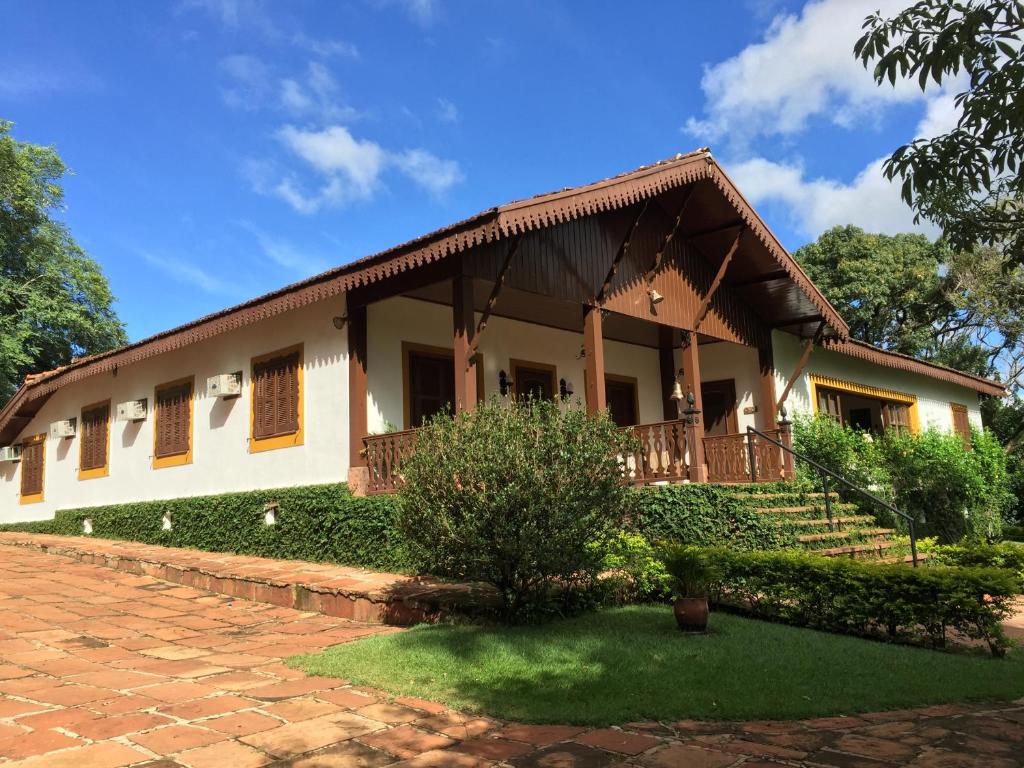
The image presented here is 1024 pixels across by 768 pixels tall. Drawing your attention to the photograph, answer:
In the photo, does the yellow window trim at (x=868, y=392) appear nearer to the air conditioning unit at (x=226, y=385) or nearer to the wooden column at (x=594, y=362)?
the wooden column at (x=594, y=362)

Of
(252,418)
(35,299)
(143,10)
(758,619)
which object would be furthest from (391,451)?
(35,299)

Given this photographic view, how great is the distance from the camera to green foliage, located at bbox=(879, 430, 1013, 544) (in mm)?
13391

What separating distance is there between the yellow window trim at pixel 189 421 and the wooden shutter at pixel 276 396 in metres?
1.86

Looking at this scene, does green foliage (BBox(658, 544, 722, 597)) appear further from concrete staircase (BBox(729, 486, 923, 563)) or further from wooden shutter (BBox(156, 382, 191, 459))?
wooden shutter (BBox(156, 382, 191, 459))

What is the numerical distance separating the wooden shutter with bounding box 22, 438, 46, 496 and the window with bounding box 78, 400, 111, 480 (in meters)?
2.14

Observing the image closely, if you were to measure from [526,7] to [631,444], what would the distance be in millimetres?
5944

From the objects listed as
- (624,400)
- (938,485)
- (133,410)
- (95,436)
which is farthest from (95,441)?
(938,485)

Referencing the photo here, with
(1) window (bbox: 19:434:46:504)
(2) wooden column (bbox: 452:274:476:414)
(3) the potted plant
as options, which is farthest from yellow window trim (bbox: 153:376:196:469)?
(3) the potted plant

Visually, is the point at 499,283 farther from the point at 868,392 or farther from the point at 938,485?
the point at 868,392

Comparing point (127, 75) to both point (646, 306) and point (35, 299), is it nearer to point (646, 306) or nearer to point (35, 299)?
point (646, 306)

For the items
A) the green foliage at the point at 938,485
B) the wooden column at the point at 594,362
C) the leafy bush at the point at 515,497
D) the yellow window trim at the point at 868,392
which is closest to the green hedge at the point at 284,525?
the leafy bush at the point at 515,497

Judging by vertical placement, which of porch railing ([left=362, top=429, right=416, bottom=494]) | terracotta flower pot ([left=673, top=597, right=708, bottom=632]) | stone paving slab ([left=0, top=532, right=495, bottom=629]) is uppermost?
porch railing ([left=362, top=429, right=416, bottom=494])

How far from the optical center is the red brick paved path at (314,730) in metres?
3.51

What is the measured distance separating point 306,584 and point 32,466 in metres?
12.6
